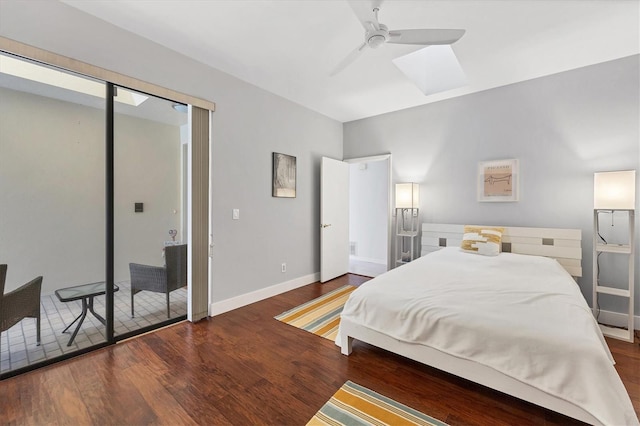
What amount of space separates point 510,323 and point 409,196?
8.59 feet

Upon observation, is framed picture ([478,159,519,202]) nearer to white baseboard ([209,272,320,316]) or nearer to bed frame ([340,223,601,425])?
bed frame ([340,223,601,425])

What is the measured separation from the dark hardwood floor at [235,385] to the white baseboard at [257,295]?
506 mm

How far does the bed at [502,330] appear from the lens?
4.36ft

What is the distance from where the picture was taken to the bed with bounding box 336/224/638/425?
1329mm

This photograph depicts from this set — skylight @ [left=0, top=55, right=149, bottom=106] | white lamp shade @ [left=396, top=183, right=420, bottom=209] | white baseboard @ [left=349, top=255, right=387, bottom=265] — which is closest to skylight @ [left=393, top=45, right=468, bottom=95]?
white lamp shade @ [left=396, top=183, right=420, bottom=209]

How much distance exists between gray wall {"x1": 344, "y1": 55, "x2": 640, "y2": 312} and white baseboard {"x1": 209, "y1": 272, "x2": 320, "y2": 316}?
214 centimetres

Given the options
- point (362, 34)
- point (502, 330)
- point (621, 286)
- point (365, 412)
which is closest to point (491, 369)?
point (502, 330)

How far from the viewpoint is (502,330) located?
1.57 metres

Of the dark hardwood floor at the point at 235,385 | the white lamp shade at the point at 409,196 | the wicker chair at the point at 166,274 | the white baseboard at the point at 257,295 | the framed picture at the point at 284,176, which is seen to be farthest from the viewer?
the white lamp shade at the point at 409,196

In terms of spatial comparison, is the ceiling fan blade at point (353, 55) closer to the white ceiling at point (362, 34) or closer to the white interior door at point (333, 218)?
the white ceiling at point (362, 34)

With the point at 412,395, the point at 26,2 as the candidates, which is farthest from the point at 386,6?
the point at 412,395

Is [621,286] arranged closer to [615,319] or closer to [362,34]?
[615,319]

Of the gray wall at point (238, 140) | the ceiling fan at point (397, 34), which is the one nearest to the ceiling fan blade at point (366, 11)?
the ceiling fan at point (397, 34)

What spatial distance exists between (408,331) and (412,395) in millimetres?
390
